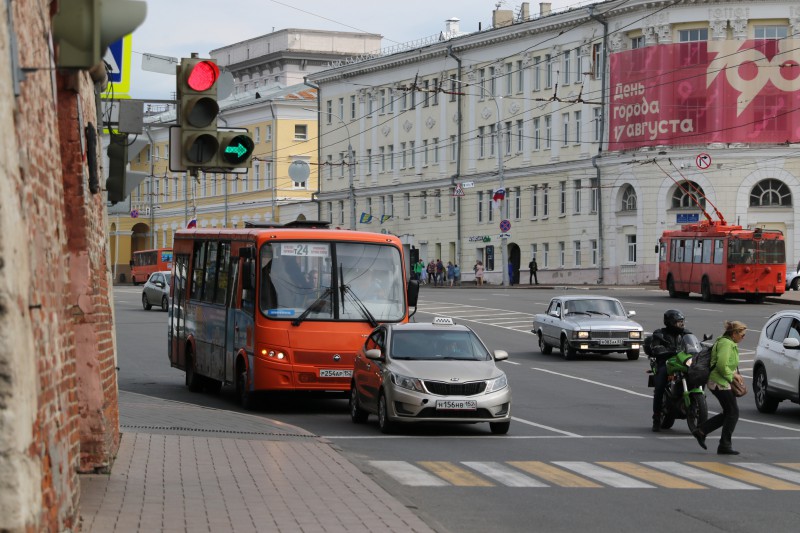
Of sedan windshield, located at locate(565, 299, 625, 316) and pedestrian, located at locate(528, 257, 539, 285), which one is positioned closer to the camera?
sedan windshield, located at locate(565, 299, 625, 316)

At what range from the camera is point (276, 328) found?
22859 millimetres

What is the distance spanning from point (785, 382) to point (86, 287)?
13.1 m

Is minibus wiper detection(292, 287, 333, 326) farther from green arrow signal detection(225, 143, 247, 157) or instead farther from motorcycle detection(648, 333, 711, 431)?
green arrow signal detection(225, 143, 247, 157)

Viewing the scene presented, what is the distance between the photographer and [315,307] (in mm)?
23156

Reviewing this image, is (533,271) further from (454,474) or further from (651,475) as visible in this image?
(454,474)

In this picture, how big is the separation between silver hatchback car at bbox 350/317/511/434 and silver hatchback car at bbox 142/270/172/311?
3953 cm

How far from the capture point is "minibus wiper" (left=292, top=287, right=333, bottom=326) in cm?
2297

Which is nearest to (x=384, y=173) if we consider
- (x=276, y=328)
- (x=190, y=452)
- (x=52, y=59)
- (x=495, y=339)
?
(x=495, y=339)

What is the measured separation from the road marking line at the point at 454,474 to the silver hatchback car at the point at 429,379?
285 centimetres

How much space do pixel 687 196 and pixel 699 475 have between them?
62.3 meters

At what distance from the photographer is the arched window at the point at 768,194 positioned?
75875 millimetres

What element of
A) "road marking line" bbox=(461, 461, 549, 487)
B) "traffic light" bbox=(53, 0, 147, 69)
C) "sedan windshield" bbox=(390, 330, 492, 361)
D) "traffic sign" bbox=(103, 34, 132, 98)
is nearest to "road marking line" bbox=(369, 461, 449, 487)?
"road marking line" bbox=(461, 461, 549, 487)

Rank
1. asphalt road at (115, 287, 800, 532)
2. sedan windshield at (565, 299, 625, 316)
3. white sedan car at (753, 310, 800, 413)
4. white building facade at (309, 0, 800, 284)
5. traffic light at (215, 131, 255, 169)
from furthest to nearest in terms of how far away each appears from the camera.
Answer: white building facade at (309, 0, 800, 284), sedan windshield at (565, 299, 625, 316), white sedan car at (753, 310, 800, 413), traffic light at (215, 131, 255, 169), asphalt road at (115, 287, 800, 532)

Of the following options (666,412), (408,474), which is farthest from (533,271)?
(408,474)
